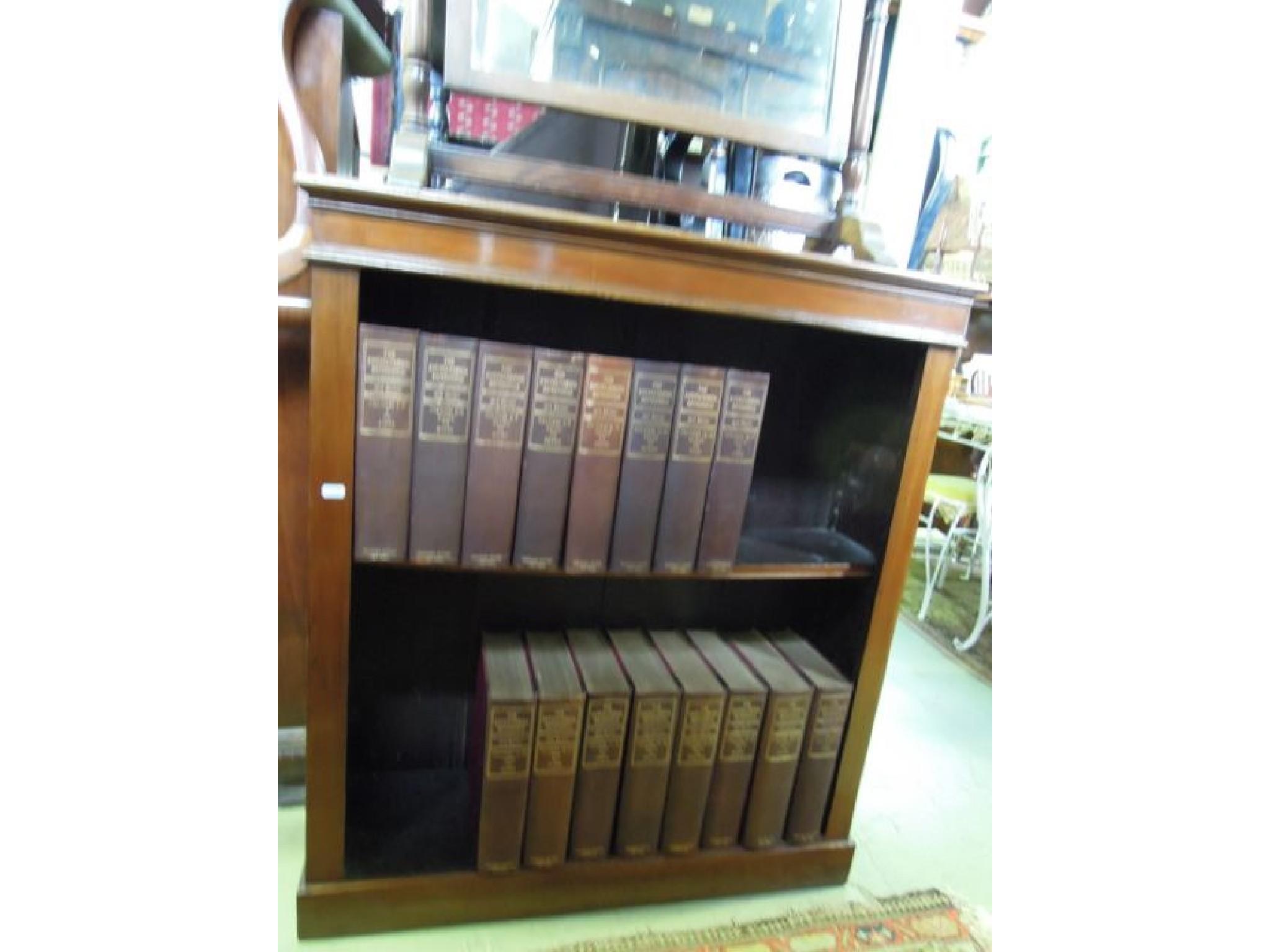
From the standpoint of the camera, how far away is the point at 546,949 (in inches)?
34.2

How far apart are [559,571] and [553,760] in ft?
0.90

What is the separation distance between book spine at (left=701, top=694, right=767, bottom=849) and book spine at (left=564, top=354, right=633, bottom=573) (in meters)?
0.32

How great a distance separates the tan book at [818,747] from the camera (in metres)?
0.94

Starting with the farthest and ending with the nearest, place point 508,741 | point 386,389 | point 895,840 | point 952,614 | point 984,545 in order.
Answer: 1. point 952,614
2. point 984,545
3. point 895,840
4. point 508,741
5. point 386,389

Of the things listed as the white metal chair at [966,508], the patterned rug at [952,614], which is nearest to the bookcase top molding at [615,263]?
the white metal chair at [966,508]

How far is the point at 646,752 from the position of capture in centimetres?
88

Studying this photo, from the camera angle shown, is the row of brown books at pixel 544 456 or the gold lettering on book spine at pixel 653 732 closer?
the row of brown books at pixel 544 456

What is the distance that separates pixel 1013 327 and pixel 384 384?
0.68m

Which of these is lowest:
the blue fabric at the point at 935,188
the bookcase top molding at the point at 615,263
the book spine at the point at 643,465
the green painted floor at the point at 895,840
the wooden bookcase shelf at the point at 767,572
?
the green painted floor at the point at 895,840

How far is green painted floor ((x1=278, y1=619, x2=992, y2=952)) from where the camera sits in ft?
2.89

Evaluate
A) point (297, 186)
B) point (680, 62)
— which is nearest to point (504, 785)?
point (297, 186)

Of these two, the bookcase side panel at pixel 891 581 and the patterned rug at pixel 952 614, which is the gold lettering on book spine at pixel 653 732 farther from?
the patterned rug at pixel 952 614

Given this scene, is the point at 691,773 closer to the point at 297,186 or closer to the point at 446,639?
the point at 446,639

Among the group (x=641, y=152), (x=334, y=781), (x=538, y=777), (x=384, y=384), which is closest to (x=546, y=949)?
(x=538, y=777)
